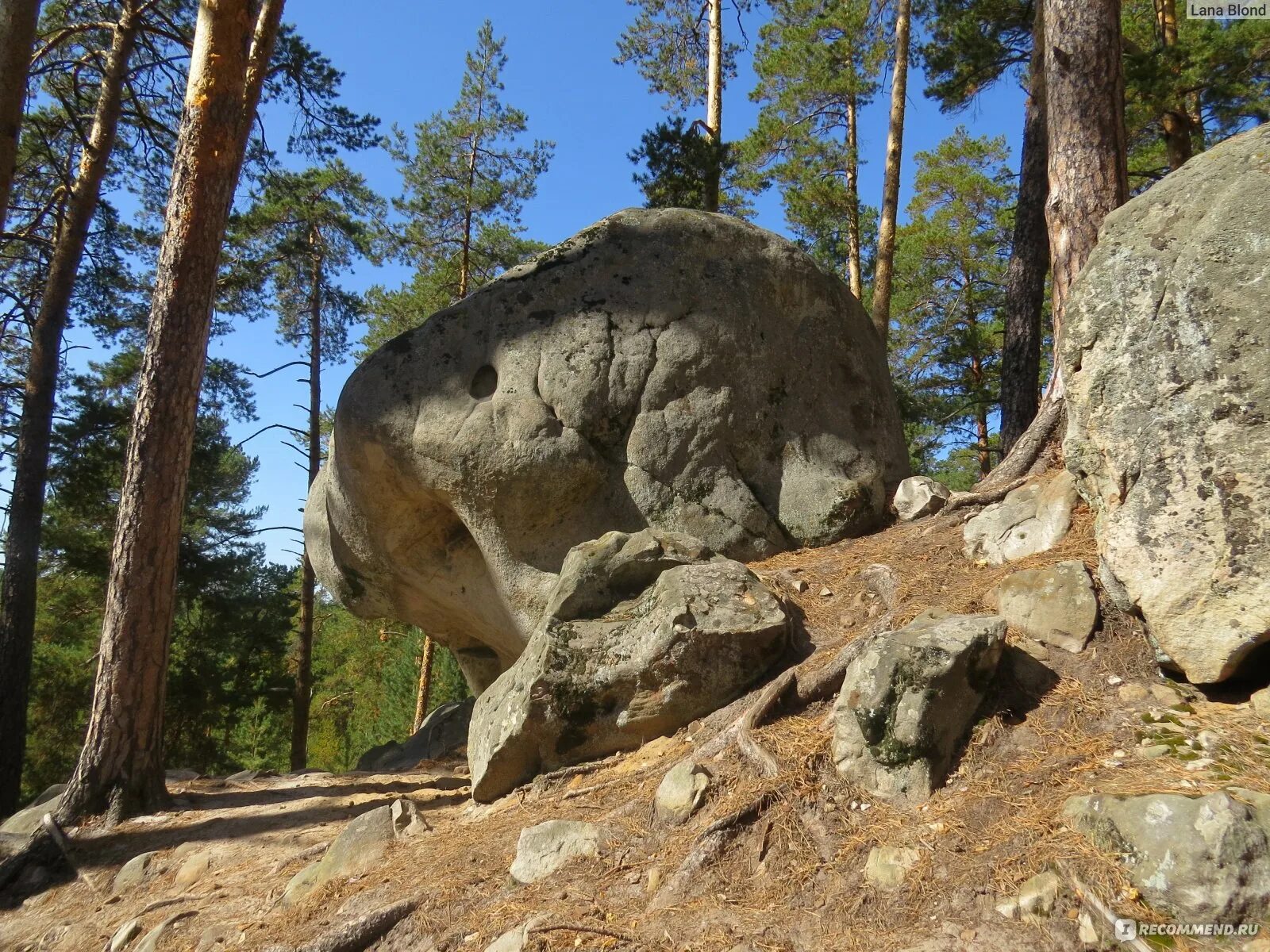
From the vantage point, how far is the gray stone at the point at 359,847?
4652 millimetres

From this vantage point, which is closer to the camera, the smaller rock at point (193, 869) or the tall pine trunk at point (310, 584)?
the smaller rock at point (193, 869)

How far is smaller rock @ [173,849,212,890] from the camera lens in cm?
537

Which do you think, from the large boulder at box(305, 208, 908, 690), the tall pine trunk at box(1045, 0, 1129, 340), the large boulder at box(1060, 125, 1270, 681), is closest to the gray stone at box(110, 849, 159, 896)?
the large boulder at box(305, 208, 908, 690)

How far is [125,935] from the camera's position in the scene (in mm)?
4793

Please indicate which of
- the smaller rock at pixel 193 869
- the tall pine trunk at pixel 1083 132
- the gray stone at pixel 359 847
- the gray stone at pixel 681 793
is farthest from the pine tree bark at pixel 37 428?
the tall pine trunk at pixel 1083 132

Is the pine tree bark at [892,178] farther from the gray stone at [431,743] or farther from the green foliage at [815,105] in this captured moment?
the gray stone at [431,743]

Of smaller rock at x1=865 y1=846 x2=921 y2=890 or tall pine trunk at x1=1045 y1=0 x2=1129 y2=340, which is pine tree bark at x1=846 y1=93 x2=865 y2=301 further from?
smaller rock at x1=865 y1=846 x2=921 y2=890

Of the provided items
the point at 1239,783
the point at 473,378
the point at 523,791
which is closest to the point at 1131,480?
the point at 1239,783

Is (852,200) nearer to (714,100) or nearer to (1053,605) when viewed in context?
(714,100)

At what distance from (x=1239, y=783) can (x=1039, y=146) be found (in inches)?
311

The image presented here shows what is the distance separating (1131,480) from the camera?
377 centimetres

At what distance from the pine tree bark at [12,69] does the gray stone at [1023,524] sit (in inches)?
300

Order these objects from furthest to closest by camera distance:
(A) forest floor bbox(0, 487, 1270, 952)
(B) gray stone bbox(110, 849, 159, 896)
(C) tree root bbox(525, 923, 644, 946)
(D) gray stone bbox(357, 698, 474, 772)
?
1. (D) gray stone bbox(357, 698, 474, 772)
2. (B) gray stone bbox(110, 849, 159, 896)
3. (C) tree root bbox(525, 923, 644, 946)
4. (A) forest floor bbox(0, 487, 1270, 952)

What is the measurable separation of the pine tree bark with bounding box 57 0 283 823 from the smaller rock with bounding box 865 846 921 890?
556 cm
